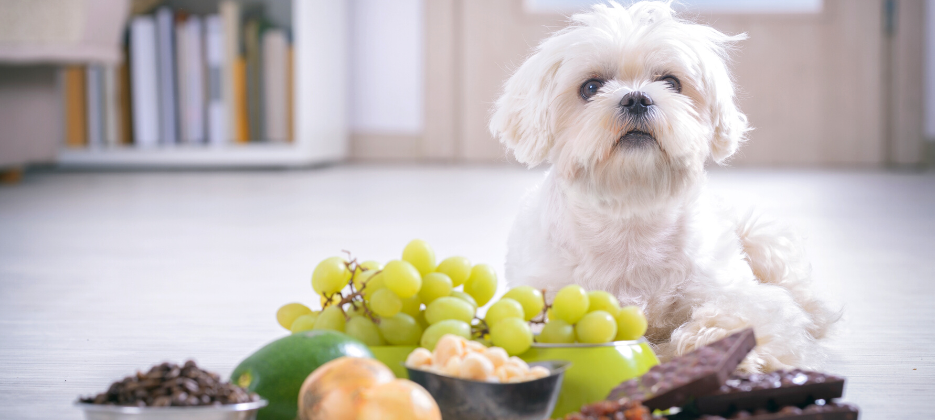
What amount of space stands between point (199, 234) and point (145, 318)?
1.04m

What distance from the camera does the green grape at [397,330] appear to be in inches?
35.2

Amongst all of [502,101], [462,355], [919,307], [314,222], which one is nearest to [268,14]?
[314,222]

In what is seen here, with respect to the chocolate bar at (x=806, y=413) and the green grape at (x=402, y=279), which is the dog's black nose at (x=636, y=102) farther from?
the chocolate bar at (x=806, y=413)

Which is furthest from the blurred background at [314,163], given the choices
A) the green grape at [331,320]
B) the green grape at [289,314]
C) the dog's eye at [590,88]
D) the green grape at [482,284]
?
the dog's eye at [590,88]

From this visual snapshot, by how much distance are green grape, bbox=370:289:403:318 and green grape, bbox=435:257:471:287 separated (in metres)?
0.09

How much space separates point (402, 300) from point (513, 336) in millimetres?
164

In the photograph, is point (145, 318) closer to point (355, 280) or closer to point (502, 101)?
point (355, 280)

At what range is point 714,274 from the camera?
1143 millimetres

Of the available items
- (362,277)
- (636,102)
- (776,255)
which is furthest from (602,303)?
(776,255)

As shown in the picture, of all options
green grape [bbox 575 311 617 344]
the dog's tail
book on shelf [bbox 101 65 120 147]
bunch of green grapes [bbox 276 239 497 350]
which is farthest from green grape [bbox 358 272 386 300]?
book on shelf [bbox 101 65 120 147]

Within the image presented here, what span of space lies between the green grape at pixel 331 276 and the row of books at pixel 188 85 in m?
3.82

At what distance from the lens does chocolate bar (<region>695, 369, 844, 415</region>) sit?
693mm

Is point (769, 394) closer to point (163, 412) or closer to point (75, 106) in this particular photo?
point (163, 412)

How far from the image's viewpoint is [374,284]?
90 cm
